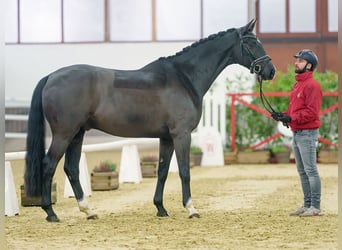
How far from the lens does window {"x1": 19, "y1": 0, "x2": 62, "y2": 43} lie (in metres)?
18.2

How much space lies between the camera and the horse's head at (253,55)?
770cm

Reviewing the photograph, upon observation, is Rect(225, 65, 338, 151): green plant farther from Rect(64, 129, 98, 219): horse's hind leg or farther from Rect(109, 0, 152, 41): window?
Rect(64, 129, 98, 219): horse's hind leg

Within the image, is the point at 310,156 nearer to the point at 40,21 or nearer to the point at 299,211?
the point at 299,211

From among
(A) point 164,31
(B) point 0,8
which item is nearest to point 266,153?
(A) point 164,31

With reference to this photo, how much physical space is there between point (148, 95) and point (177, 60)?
52 centimetres

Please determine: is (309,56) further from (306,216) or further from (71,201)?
(71,201)

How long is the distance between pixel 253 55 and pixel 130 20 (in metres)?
10.9

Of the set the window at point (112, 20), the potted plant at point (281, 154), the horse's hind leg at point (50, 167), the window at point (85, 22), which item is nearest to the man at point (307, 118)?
the horse's hind leg at point (50, 167)

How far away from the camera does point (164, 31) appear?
1828 centimetres

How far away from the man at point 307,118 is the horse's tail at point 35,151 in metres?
2.05

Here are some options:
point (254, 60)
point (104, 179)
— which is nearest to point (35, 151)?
point (254, 60)

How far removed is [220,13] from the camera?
59.1ft

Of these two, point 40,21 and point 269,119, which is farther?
point 40,21

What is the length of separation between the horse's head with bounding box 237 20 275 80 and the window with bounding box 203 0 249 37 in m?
10.1
